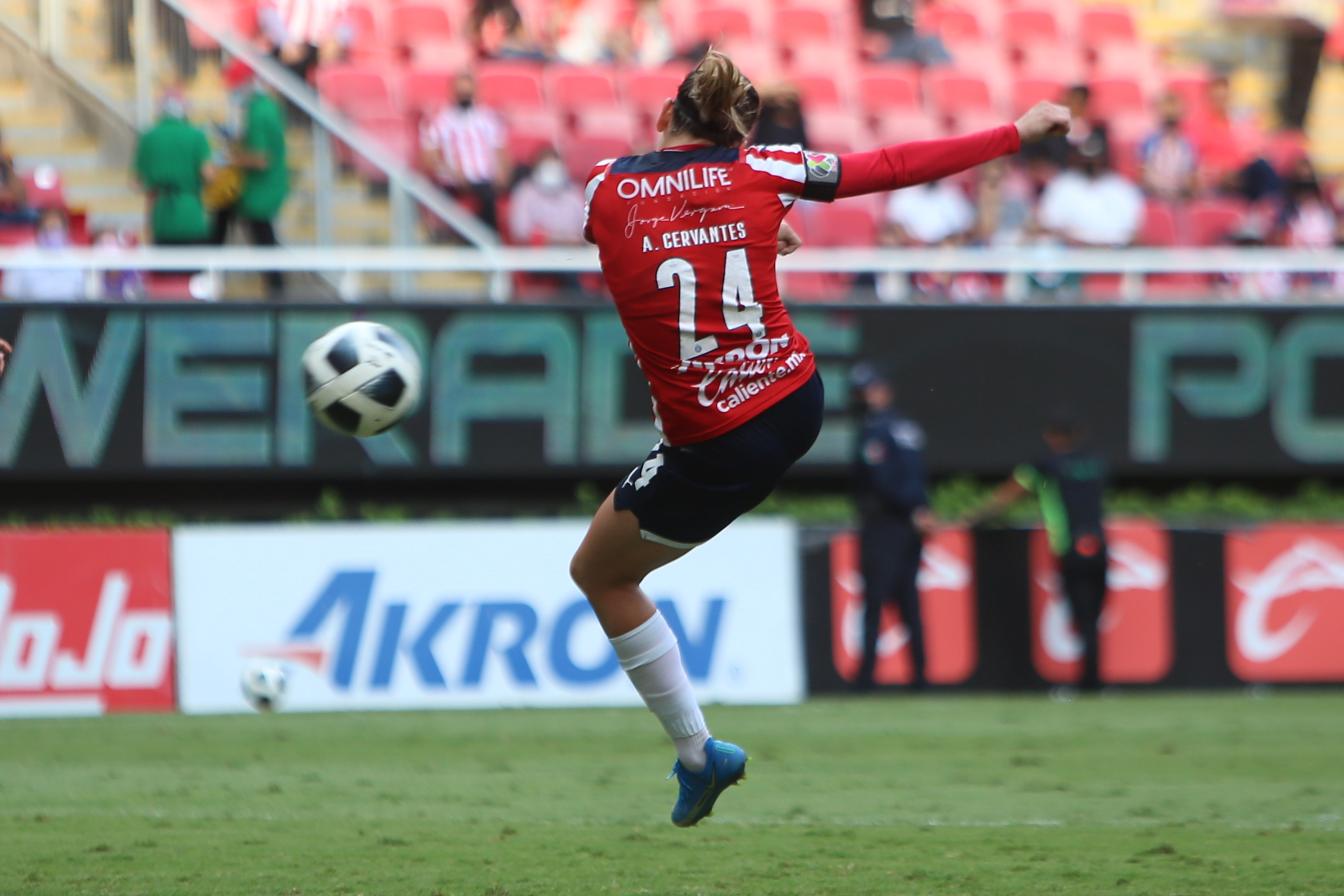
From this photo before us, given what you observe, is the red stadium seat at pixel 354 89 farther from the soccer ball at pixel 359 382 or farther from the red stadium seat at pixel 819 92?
the soccer ball at pixel 359 382

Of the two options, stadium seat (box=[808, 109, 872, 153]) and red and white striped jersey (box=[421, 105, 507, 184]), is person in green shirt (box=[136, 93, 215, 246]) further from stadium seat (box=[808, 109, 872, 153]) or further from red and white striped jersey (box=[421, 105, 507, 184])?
stadium seat (box=[808, 109, 872, 153])

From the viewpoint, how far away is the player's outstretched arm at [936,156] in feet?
16.3

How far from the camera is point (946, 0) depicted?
748 inches

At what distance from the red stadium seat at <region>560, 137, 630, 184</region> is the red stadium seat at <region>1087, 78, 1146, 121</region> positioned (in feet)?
18.7

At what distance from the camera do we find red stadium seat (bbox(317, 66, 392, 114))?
1454cm

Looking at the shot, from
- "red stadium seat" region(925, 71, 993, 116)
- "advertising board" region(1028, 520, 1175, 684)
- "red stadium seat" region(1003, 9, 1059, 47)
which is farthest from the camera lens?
"red stadium seat" region(1003, 9, 1059, 47)

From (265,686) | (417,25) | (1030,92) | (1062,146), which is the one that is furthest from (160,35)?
(1030,92)

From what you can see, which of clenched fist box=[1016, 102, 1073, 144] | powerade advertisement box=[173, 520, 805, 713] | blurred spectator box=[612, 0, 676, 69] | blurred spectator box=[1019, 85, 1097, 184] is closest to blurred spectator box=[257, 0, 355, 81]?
blurred spectator box=[612, 0, 676, 69]

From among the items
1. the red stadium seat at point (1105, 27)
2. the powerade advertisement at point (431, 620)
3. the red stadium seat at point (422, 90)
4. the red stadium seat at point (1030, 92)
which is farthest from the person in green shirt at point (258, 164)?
the red stadium seat at point (1105, 27)

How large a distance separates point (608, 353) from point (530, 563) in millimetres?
1779

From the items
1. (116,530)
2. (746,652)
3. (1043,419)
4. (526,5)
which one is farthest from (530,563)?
(526,5)

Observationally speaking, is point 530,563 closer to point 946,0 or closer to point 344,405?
point 344,405

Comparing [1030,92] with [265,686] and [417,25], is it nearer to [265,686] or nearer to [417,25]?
[417,25]

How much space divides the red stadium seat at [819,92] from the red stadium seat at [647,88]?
142cm
